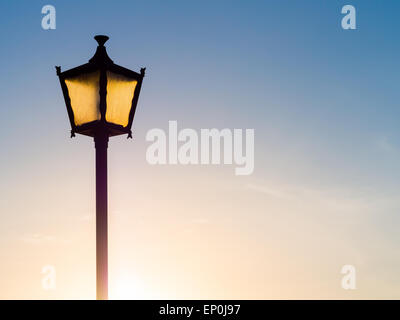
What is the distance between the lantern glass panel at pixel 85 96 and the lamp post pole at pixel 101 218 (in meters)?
0.29

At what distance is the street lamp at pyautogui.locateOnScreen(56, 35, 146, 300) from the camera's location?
5.40 m

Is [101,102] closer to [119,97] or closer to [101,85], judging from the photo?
[101,85]

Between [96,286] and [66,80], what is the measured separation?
2435 mm

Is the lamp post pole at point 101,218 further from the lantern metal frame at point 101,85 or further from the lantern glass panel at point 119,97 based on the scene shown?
the lantern glass panel at point 119,97

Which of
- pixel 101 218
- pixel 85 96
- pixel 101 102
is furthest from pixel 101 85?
pixel 101 218

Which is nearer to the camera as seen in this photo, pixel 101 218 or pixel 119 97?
pixel 101 218

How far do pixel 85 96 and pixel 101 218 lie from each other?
4.76 ft

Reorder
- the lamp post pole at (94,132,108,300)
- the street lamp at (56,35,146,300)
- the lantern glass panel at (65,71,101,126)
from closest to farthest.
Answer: the lamp post pole at (94,132,108,300)
the street lamp at (56,35,146,300)
the lantern glass panel at (65,71,101,126)

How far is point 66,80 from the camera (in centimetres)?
583

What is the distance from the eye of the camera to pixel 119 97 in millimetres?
5730

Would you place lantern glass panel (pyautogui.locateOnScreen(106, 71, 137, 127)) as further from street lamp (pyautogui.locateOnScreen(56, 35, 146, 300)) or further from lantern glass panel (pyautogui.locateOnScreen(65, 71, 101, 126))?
lantern glass panel (pyautogui.locateOnScreen(65, 71, 101, 126))

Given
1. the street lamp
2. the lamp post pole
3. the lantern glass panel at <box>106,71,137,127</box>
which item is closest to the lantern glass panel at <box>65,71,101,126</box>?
the street lamp
